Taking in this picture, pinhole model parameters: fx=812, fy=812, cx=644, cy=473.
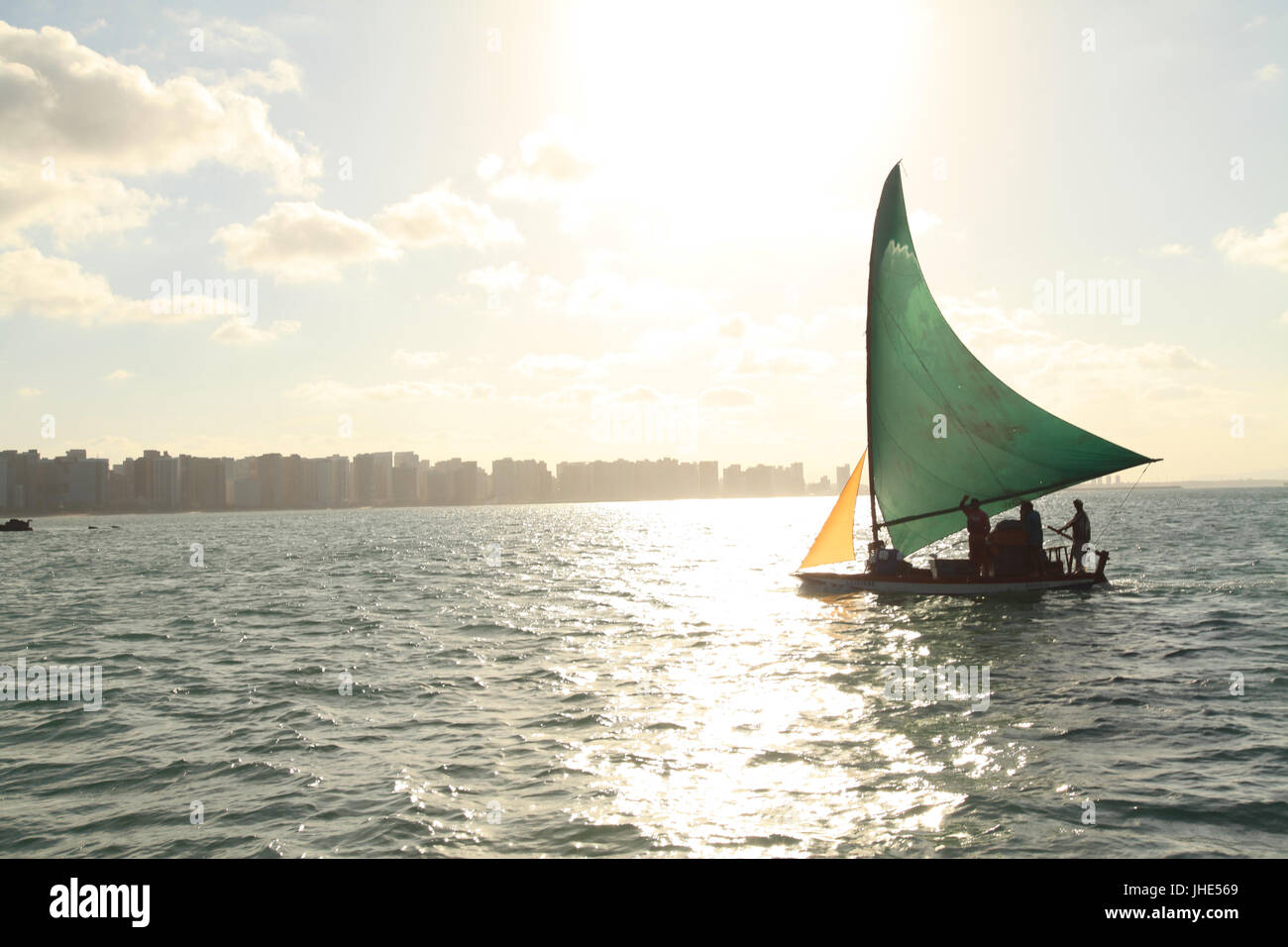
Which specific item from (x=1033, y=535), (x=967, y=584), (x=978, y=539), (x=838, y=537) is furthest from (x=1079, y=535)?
(x=838, y=537)

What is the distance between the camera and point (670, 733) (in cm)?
1341

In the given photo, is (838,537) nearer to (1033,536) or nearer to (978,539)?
(978,539)

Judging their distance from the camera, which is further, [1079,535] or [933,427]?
[933,427]

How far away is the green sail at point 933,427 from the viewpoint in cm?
3077

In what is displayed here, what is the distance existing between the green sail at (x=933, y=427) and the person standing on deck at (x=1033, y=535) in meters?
0.94

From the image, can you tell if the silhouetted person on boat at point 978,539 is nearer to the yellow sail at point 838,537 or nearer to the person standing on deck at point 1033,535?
the person standing on deck at point 1033,535

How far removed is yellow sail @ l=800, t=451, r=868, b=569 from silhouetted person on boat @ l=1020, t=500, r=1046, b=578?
6.18 m

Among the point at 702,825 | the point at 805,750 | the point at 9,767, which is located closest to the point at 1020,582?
the point at 805,750

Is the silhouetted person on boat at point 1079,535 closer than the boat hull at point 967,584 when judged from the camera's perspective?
No

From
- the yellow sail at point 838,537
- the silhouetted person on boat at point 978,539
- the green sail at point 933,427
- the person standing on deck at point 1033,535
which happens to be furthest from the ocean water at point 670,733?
the green sail at point 933,427

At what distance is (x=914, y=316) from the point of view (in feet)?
104

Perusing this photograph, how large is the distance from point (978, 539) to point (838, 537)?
17.3 ft
